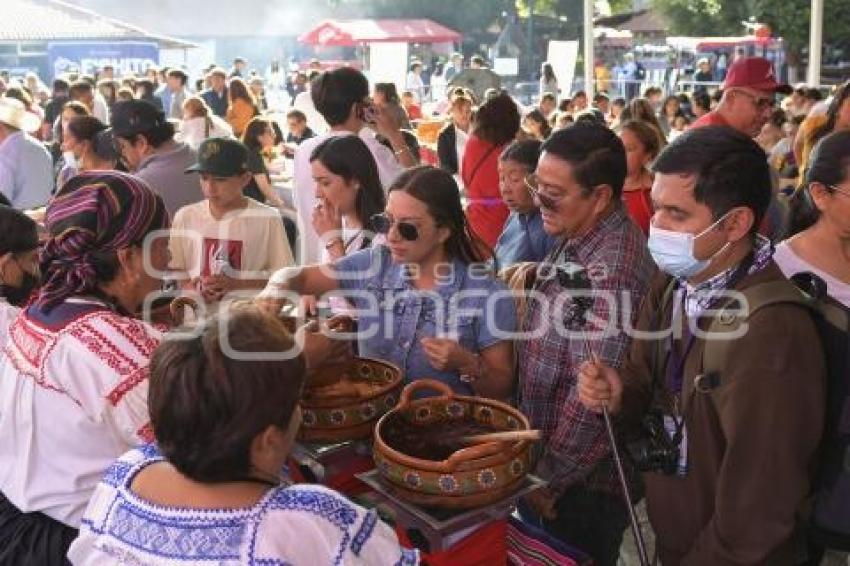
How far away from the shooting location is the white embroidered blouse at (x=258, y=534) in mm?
1331

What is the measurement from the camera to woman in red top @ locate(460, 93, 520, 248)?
5.14 meters

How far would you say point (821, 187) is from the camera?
274cm

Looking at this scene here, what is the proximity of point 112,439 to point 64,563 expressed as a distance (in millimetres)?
332

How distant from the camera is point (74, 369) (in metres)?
1.89

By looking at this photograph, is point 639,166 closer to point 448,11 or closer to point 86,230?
point 86,230

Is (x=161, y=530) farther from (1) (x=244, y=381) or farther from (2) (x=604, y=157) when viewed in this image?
(2) (x=604, y=157)

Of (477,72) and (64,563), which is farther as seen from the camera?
(477,72)

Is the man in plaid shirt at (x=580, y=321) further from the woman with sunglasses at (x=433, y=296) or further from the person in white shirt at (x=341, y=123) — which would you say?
the person in white shirt at (x=341, y=123)

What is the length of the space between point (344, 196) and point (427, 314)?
3.41ft

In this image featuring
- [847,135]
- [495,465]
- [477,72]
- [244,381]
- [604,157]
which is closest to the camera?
[244,381]

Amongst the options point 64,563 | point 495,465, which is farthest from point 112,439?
point 495,465

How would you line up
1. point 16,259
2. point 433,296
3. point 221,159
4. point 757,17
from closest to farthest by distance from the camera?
point 433,296
point 16,259
point 221,159
point 757,17

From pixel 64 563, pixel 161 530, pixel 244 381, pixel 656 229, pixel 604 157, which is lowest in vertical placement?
pixel 64 563

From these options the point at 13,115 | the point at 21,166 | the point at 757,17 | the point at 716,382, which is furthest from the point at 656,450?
the point at 757,17
